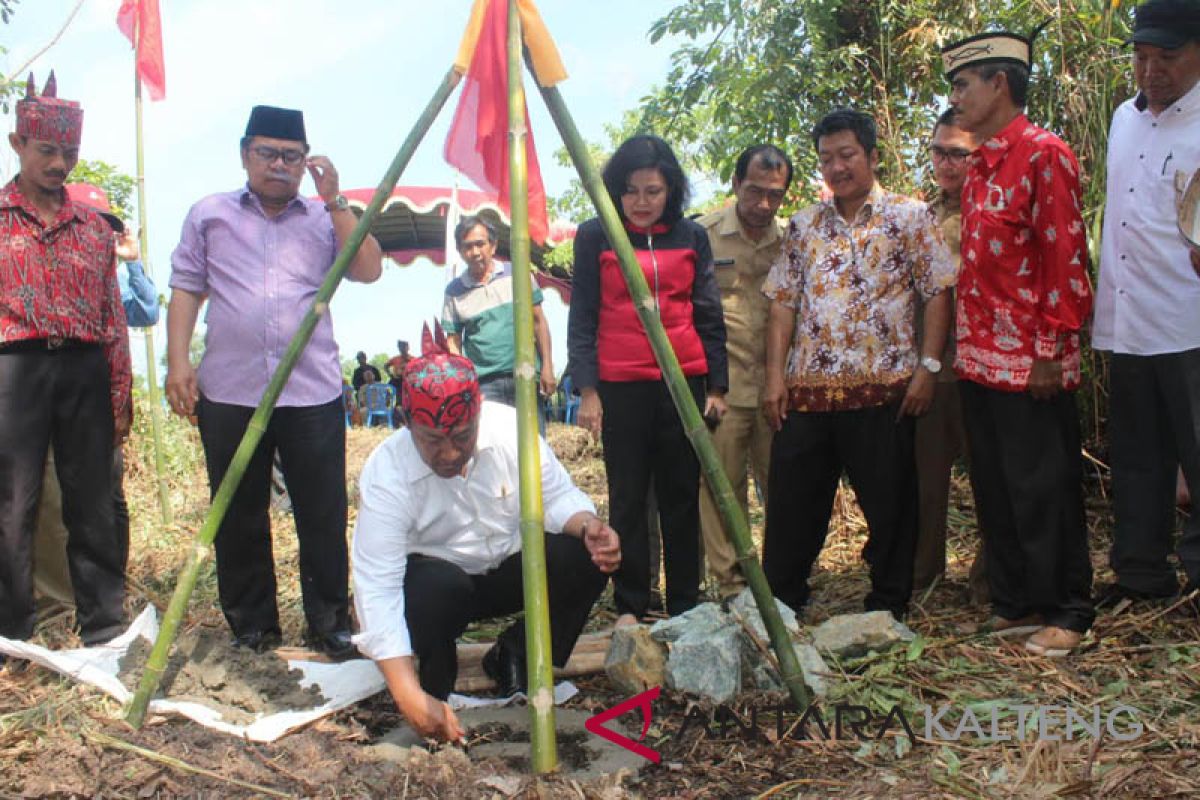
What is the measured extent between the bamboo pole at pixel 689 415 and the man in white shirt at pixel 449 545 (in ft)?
1.14

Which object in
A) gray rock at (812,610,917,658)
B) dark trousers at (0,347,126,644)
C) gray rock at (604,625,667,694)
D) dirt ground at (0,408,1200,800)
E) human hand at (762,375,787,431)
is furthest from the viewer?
human hand at (762,375,787,431)

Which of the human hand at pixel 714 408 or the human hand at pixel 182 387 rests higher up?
the human hand at pixel 182 387

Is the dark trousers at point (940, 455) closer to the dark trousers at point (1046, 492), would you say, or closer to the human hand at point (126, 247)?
the dark trousers at point (1046, 492)

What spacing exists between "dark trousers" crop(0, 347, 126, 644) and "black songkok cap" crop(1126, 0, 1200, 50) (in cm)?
368

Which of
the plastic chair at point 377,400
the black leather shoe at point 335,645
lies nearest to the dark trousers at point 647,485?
the black leather shoe at point 335,645

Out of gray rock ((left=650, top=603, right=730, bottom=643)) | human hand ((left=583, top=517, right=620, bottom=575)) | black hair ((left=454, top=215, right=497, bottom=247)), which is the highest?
black hair ((left=454, top=215, right=497, bottom=247))

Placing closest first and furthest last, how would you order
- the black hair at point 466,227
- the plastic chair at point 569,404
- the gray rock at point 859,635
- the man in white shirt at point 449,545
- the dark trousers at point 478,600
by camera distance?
the man in white shirt at point 449,545
the dark trousers at point 478,600
the gray rock at point 859,635
the black hair at point 466,227
the plastic chair at point 569,404

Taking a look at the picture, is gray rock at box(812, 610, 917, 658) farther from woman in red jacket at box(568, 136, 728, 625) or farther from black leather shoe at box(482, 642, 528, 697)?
black leather shoe at box(482, 642, 528, 697)

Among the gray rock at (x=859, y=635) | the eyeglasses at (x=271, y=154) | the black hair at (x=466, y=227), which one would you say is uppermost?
the eyeglasses at (x=271, y=154)

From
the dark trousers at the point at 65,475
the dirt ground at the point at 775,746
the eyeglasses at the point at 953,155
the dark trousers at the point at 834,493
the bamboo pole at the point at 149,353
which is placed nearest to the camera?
the dirt ground at the point at 775,746

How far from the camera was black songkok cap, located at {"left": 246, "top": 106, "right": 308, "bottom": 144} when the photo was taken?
3447 millimetres

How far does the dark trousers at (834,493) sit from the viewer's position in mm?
3545

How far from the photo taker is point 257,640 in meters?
3.59

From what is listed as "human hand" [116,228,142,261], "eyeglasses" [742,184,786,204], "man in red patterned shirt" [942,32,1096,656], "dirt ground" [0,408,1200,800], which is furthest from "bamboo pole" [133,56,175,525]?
"man in red patterned shirt" [942,32,1096,656]
